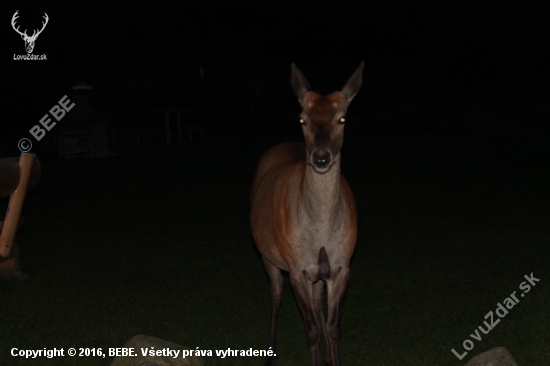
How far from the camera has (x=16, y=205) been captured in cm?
855

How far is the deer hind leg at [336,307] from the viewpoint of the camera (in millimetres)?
5590

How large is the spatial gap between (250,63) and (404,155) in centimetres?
2903

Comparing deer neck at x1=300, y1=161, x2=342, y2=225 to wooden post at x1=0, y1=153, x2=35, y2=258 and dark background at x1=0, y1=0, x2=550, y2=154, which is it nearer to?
wooden post at x1=0, y1=153, x2=35, y2=258

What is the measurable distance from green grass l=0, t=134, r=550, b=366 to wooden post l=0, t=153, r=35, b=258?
0.58 metres

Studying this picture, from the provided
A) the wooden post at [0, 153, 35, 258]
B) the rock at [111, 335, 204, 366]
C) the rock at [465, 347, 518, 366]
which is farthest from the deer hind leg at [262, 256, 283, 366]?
the wooden post at [0, 153, 35, 258]

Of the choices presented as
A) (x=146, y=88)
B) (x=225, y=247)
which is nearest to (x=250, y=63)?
(x=146, y=88)

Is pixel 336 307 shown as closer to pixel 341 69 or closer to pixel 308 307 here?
pixel 308 307

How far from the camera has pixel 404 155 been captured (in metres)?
21.3

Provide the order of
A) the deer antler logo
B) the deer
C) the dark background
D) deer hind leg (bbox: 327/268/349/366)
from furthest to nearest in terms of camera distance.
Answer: the dark background < the deer antler logo < deer hind leg (bbox: 327/268/349/366) < the deer

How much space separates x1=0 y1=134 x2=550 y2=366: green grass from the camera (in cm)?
667

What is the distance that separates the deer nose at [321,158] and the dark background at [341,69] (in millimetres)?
24643

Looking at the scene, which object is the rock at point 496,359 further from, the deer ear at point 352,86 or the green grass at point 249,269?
the deer ear at point 352,86

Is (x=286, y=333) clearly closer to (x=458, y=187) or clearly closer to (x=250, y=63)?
(x=458, y=187)

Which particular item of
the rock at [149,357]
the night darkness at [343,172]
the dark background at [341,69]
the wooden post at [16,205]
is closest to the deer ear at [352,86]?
the night darkness at [343,172]
